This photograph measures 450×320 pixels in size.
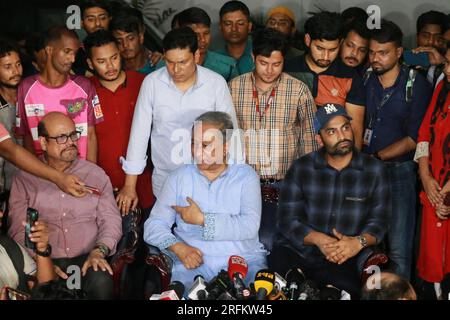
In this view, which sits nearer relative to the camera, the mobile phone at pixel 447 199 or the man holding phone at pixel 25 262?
the man holding phone at pixel 25 262

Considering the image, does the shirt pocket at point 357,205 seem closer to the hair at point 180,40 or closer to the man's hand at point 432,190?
the man's hand at point 432,190

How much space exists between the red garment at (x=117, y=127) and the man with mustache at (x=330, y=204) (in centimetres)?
102

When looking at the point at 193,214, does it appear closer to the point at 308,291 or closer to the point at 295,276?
the point at 295,276

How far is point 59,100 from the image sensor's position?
4387mm

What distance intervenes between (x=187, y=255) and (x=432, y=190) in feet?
4.67

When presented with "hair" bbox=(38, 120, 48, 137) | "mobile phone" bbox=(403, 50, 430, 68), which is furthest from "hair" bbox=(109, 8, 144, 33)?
"mobile phone" bbox=(403, 50, 430, 68)

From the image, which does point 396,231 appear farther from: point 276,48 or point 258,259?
point 276,48

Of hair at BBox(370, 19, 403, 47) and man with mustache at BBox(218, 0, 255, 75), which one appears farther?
man with mustache at BBox(218, 0, 255, 75)

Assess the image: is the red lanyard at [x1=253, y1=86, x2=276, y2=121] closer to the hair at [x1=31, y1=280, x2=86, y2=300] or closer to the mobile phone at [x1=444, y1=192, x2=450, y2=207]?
the mobile phone at [x1=444, y1=192, x2=450, y2=207]

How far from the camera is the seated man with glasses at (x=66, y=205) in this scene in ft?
13.0

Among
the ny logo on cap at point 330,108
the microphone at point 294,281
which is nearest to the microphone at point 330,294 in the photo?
the microphone at point 294,281

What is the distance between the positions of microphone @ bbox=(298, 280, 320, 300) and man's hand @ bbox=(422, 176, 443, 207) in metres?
1.00

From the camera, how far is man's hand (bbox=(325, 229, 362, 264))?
3838mm
